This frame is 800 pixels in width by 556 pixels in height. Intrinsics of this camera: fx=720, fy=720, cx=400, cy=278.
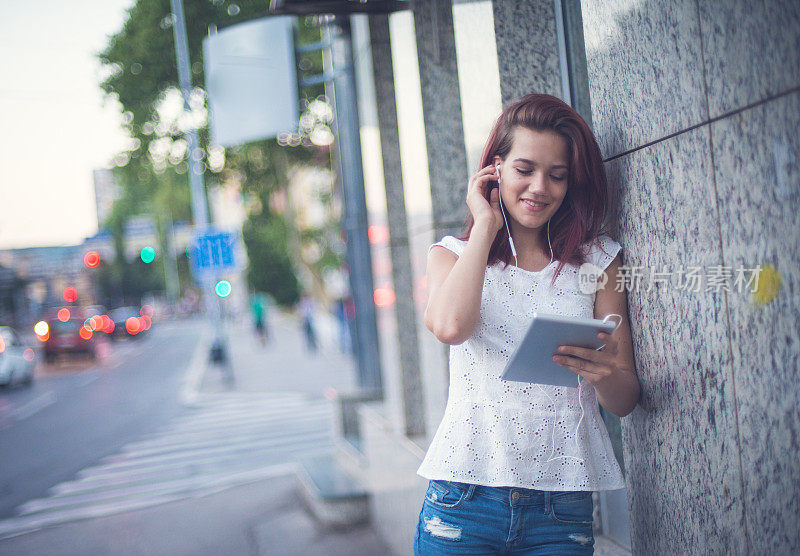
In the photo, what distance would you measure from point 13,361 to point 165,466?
1218cm

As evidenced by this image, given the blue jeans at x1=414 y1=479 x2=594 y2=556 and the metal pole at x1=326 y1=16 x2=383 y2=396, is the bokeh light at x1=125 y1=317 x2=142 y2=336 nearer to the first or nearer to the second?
the metal pole at x1=326 y1=16 x2=383 y2=396

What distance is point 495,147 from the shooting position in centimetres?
216

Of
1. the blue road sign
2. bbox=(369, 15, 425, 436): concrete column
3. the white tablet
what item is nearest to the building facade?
the white tablet

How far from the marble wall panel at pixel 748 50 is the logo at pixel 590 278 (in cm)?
53

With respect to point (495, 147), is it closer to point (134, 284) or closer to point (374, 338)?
point (374, 338)

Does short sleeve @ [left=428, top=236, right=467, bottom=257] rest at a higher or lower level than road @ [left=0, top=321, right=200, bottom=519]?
higher

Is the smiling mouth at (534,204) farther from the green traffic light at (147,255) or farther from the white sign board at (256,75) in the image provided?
the green traffic light at (147,255)

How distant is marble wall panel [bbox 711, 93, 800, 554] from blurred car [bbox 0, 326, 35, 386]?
773 inches

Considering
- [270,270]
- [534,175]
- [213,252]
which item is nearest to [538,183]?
[534,175]

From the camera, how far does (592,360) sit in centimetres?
187

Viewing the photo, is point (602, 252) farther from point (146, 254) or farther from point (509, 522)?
point (146, 254)

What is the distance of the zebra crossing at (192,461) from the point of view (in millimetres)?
7219

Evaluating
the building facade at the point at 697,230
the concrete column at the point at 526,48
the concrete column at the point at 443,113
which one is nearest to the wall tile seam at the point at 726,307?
the building facade at the point at 697,230

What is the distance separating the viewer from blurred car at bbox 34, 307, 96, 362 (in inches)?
978
